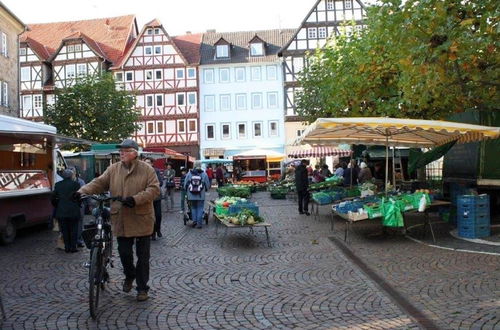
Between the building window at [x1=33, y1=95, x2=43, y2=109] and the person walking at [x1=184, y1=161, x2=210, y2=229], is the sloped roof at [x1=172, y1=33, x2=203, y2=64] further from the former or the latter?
the person walking at [x1=184, y1=161, x2=210, y2=229]

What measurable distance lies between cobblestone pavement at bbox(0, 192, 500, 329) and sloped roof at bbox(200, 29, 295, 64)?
42.0 meters

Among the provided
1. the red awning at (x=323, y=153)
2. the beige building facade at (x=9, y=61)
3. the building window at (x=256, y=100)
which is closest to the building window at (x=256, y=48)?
the building window at (x=256, y=100)

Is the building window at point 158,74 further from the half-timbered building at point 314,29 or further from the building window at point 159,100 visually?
the half-timbered building at point 314,29

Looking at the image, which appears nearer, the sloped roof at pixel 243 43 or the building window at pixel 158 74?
the building window at pixel 158 74

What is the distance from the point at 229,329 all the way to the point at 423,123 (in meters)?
6.76

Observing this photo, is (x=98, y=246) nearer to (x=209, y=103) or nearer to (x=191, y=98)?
(x=191, y=98)

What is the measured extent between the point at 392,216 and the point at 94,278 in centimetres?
617

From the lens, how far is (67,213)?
9750 mm

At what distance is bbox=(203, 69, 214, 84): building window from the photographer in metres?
50.8

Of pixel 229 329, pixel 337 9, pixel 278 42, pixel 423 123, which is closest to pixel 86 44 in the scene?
pixel 278 42

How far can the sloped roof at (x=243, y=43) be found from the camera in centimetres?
5094

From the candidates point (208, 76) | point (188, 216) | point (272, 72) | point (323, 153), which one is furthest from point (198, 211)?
point (208, 76)

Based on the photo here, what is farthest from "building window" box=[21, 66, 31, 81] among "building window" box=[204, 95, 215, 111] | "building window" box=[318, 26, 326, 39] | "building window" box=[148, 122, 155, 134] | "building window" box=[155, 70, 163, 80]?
"building window" box=[318, 26, 326, 39]

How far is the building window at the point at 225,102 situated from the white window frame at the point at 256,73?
3.06 metres
